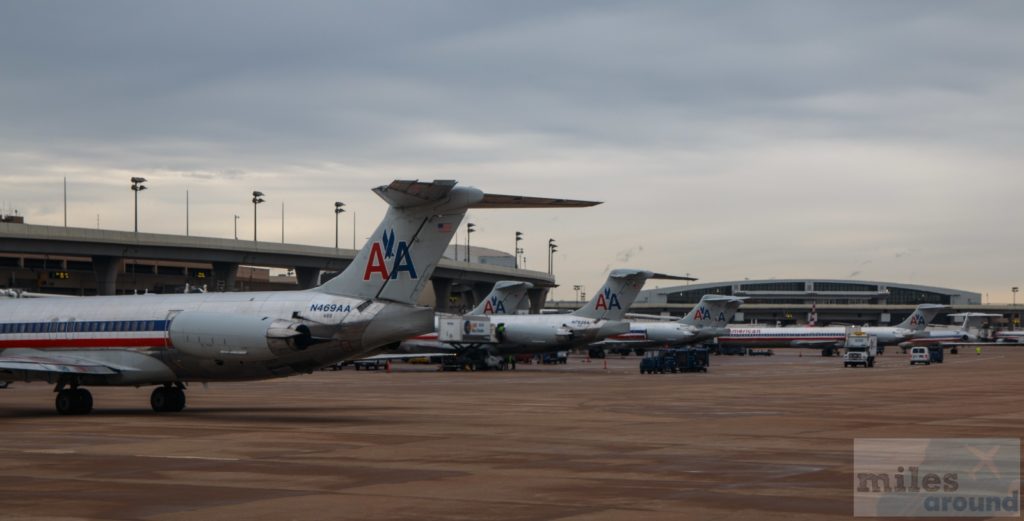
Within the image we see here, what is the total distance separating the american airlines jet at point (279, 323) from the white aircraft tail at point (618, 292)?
4760cm

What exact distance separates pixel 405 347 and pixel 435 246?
59.3 metres

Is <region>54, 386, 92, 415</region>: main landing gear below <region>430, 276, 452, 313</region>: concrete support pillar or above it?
below

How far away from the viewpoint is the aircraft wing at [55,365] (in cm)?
3419

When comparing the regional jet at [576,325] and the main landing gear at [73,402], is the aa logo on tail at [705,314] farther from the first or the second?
the main landing gear at [73,402]

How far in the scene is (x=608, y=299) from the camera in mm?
82062

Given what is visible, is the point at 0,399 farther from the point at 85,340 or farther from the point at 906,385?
the point at 906,385

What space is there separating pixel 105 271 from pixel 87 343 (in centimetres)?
6498

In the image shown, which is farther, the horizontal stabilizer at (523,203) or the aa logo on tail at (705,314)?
the aa logo on tail at (705,314)

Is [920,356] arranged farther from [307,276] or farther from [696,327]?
[307,276]

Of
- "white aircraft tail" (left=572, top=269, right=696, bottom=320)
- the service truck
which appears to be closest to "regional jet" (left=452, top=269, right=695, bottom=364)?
"white aircraft tail" (left=572, top=269, right=696, bottom=320)

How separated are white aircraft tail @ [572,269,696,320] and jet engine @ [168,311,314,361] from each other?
49.4 m

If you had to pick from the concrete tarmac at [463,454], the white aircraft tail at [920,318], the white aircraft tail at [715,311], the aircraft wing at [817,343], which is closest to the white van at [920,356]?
the white aircraft tail at [715,311]

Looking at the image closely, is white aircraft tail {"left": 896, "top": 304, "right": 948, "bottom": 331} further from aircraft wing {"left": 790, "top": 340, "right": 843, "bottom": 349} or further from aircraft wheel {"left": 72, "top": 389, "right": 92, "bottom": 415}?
aircraft wheel {"left": 72, "top": 389, "right": 92, "bottom": 415}

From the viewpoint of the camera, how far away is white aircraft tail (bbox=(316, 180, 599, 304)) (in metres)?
31.8
